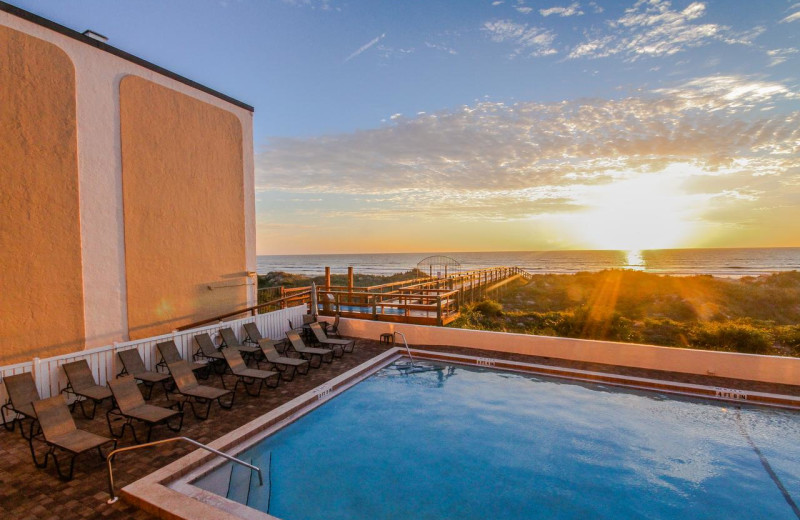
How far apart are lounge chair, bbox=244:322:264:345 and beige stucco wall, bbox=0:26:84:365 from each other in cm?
294

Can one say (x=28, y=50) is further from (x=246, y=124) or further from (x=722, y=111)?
(x=722, y=111)

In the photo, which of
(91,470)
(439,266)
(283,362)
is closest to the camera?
(91,470)

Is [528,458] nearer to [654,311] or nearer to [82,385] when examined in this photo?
[82,385]

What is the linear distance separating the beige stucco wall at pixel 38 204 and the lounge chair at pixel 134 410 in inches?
91.6

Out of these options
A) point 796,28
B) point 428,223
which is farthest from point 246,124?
point 428,223

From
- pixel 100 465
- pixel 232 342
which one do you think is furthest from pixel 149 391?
pixel 100 465

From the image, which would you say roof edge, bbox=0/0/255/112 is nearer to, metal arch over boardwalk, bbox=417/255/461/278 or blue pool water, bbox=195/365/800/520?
blue pool water, bbox=195/365/800/520

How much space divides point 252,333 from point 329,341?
1775 millimetres

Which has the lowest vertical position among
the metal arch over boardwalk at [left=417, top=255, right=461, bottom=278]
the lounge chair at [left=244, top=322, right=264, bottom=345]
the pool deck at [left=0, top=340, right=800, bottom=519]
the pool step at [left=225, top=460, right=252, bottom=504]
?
the pool step at [left=225, top=460, right=252, bottom=504]

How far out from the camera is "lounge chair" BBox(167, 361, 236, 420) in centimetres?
564

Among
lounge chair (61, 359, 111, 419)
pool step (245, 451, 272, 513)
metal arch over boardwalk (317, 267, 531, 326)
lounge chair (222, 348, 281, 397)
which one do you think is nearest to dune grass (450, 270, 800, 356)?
metal arch over boardwalk (317, 267, 531, 326)

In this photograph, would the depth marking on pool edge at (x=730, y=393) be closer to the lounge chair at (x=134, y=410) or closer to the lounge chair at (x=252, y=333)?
the lounge chair at (x=134, y=410)

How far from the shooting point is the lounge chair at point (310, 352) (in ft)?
27.1

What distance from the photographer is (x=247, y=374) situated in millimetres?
6582
